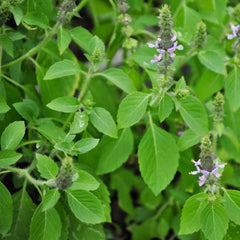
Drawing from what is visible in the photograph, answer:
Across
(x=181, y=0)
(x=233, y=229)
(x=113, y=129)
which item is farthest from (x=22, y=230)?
(x=181, y=0)

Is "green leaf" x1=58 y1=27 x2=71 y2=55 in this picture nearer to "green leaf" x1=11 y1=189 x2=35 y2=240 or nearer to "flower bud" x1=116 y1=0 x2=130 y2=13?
"flower bud" x1=116 y1=0 x2=130 y2=13

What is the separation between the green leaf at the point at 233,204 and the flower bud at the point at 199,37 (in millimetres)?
697

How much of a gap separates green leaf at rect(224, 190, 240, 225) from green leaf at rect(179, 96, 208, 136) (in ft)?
0.93

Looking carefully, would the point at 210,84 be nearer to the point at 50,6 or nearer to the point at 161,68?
the point at 161,68

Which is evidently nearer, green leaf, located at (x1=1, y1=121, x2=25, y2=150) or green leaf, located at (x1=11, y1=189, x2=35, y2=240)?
green leaf, located at (x1=1, y1=121, x2=25, y2=150)

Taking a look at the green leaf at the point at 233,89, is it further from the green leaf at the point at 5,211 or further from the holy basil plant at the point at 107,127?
the green leaf at the point at 5,211

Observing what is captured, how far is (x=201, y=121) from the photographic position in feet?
6.09

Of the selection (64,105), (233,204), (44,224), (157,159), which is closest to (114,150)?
(157,159)

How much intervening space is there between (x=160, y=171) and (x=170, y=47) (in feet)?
1.73

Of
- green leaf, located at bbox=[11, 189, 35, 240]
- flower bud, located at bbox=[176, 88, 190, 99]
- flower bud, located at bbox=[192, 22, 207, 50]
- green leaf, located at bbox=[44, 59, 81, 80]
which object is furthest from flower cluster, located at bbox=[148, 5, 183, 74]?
green leaf, located at bbox=[11, 189, 35, 240]

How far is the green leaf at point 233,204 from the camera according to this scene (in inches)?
66.8

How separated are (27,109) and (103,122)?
39 centimetres

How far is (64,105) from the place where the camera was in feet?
5.91

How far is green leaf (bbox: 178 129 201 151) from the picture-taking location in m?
2.01
